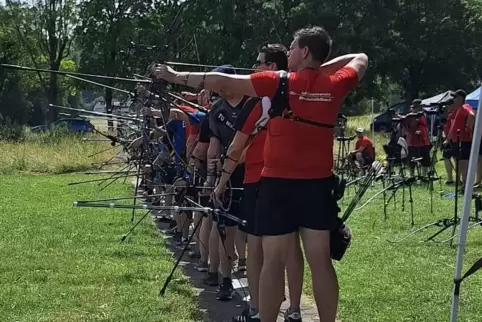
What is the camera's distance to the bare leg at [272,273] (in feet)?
15.5

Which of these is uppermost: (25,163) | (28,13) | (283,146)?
(28,13)

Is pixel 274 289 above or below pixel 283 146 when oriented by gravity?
below

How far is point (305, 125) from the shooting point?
4.52 metres

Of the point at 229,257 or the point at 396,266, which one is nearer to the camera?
the point at 229,257

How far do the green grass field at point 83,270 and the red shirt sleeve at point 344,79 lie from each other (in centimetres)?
234

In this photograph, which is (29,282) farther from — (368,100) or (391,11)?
(368,100)

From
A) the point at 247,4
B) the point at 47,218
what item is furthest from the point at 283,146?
the point at 247,4

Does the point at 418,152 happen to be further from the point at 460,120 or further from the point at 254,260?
the point at 254,260

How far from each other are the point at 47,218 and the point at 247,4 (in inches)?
1273

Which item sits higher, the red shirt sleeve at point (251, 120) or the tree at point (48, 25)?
the tree at point (48, 25)

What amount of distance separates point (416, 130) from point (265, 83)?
14106mm

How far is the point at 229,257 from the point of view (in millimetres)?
6742

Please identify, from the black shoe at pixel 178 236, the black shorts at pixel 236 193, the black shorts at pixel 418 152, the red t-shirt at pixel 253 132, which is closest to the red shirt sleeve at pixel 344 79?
the red t-shirt at pixel 253 132

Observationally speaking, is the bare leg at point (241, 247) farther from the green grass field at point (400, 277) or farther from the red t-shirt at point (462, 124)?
the red t-shirt at point (462, 124)
